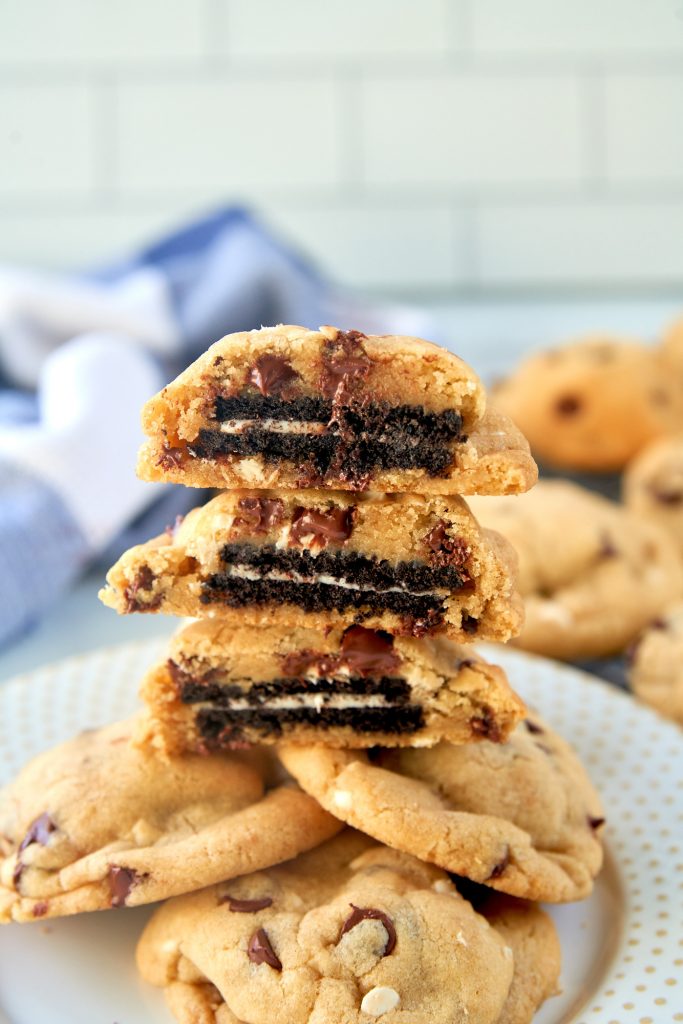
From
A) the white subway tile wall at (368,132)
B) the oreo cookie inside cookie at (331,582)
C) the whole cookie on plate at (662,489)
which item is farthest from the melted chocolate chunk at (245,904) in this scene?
the white subway tile wall at (368,132)

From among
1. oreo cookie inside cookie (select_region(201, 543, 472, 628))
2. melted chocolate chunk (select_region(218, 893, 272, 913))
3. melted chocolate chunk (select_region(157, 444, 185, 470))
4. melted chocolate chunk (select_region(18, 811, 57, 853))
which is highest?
melted chocolate chunk (select_region(157, 444, 185, 470))

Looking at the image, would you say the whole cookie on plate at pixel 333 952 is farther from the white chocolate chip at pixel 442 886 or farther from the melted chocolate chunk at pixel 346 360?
the melted chocolate chunk at pixel 346 360

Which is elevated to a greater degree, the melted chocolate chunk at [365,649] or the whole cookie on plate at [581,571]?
the melted chocolate chunk at [365,649]

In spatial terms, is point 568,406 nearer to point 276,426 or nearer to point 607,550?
point 607,550

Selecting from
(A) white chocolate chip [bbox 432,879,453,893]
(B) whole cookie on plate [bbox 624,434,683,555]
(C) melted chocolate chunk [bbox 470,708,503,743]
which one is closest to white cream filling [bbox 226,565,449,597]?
(C) melted chocolate chunk [bbox 470,708,503,743]

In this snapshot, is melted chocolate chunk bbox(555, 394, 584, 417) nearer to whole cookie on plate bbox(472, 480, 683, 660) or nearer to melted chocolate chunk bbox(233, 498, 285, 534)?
whole cookie on plate bbox(472, 480, 683, 660)

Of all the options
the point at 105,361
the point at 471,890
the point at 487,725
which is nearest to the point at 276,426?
the point at 487,725

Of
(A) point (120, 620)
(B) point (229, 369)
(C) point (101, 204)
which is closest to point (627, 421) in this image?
(A) point (120, 620)
